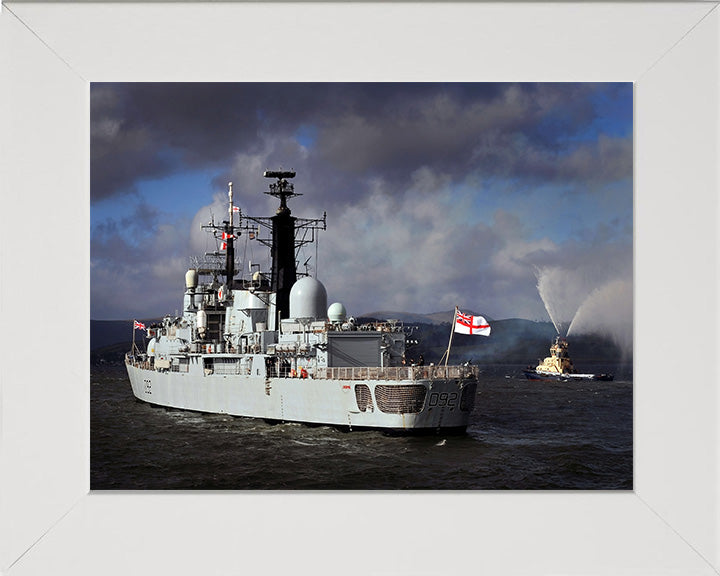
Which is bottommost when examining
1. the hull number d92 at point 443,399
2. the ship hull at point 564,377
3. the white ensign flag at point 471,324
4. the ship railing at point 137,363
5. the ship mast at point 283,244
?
the ship hull at point 564,377

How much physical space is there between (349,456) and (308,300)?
7360 mm

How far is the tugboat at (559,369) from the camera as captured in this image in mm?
50562

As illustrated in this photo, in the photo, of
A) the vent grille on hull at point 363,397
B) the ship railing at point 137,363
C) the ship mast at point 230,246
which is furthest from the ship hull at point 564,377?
the vent grille on hull at point 363,397

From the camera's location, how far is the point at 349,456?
53.9ft

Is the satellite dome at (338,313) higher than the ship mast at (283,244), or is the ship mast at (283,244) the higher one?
the ship mast at (283,244)

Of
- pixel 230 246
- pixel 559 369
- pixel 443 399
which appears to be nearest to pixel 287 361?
pixel 443 399

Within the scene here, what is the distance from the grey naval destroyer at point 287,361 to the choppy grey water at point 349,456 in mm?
558

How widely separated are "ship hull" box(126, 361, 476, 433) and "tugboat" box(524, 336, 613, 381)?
3211cm
